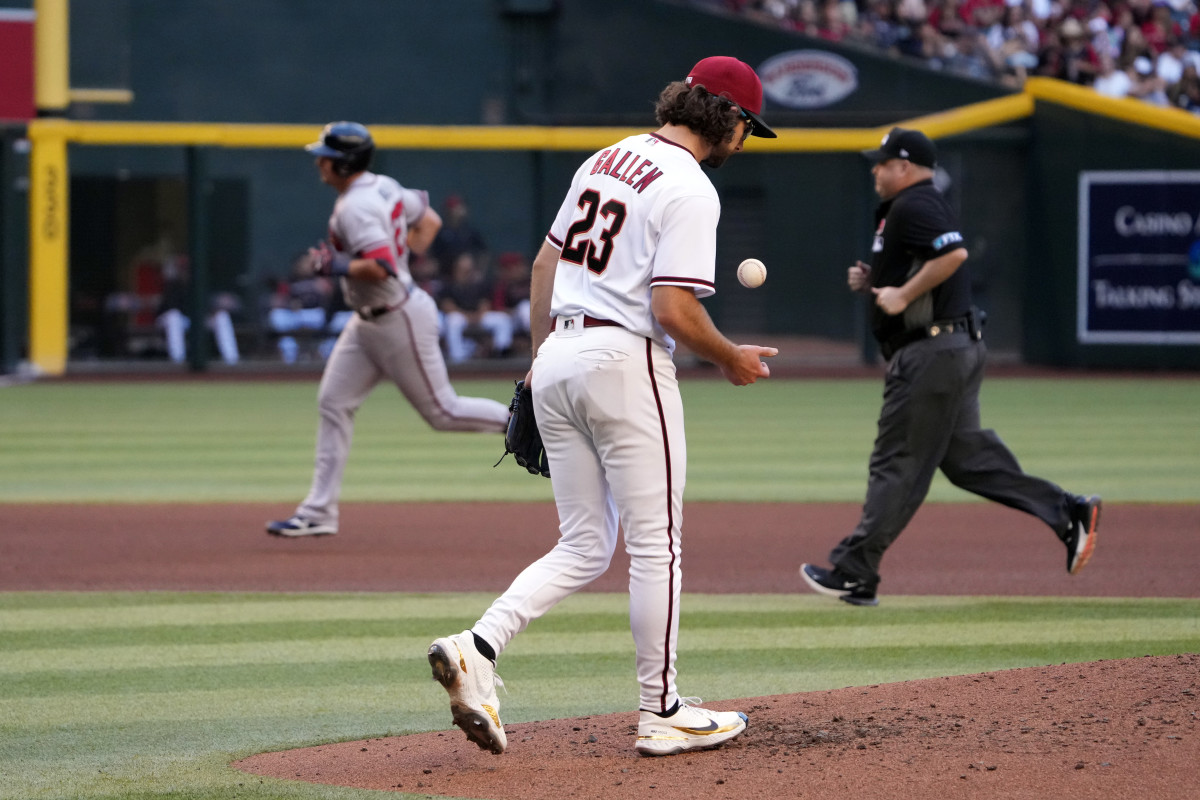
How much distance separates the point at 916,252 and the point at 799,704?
2382 millimetres

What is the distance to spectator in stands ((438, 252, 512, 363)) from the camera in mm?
21000

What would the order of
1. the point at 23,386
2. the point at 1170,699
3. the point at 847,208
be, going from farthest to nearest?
the point at 847,208 < the point at 23,386 < the point at 1170,699

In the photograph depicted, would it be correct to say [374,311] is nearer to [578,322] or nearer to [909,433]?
[909,433]

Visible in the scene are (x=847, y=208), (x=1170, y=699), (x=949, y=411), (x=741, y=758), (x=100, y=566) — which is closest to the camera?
(x=741, y=758)

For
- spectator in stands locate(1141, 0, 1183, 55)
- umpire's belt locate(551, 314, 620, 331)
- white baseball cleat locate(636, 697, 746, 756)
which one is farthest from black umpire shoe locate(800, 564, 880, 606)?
spectator in stands locate(1141, 0, 1183, 55)

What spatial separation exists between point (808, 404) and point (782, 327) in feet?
18.8

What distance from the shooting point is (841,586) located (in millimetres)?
6586

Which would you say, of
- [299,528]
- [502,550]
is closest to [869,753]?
[502,550]

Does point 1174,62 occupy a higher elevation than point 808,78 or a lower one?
higher

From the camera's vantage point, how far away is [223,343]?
2091 cm

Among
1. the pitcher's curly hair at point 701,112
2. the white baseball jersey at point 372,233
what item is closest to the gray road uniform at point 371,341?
the white baseball jersey at point 372,233

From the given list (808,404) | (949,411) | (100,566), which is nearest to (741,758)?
(949,411)

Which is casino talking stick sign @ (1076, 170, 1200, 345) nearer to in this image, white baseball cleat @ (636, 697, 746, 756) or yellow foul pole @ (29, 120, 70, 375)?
yellow foul pole @ (29, 120, 70, 375)

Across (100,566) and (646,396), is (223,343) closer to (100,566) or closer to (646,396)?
(100,566)
